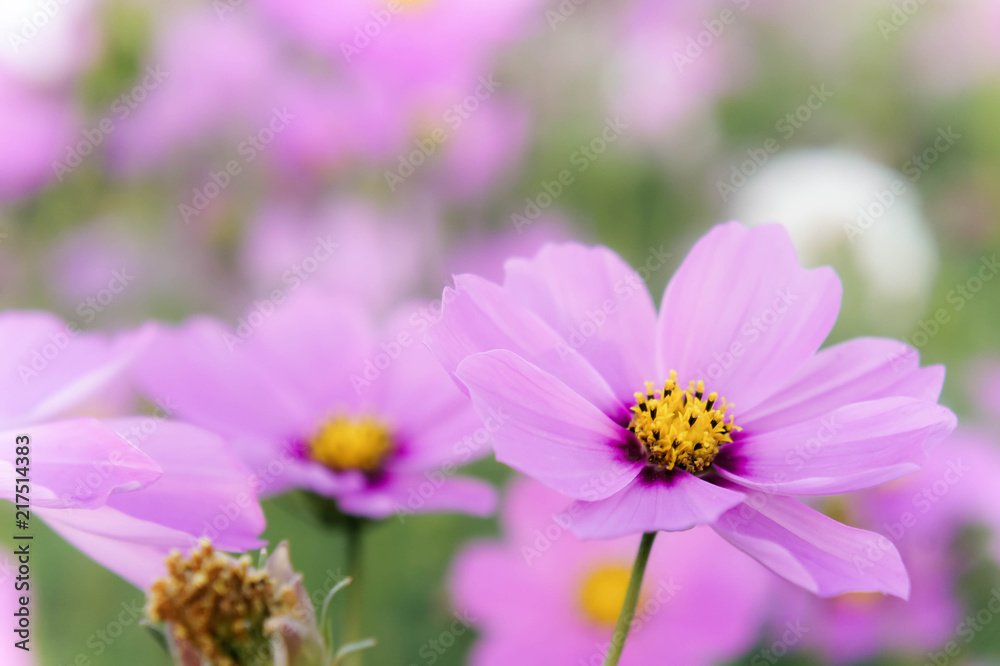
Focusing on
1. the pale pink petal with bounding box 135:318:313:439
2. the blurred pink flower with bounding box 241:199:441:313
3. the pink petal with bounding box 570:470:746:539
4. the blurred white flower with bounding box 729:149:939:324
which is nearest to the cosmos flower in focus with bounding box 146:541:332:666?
the pink petal with bounding box 570:470:746:539

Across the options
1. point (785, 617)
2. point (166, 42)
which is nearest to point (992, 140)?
point (785, 617)

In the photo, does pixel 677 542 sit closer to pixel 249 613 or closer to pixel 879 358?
pixel 879 358

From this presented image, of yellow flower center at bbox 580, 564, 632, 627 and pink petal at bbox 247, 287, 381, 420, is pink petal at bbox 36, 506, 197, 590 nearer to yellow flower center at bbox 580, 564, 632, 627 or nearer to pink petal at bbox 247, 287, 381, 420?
pink petal at bbox 247, 287, 381, 420

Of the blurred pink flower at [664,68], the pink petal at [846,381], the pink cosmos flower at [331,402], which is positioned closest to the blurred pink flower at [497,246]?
the blurred pink flower at [664,68]

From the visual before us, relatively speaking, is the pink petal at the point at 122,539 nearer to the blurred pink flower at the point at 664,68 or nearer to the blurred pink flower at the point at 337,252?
the blurred pink flower at the point at 337,252

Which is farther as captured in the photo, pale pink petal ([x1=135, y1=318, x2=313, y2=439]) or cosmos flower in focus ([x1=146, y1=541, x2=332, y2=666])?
pale pink petal ([x1=135, y1=318, x2=313, y2=439])
